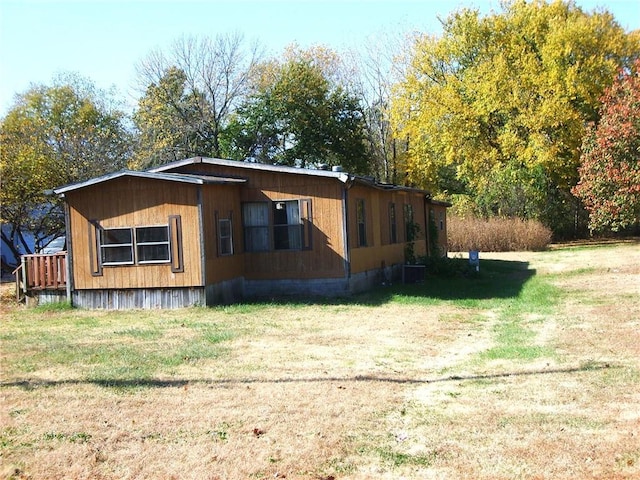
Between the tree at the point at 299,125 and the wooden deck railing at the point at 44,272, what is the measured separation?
19134mm

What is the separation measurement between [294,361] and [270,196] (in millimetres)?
8456

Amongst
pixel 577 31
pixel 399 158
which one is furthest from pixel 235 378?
pixel 399 158

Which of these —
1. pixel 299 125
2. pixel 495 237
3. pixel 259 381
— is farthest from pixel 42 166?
pixel 495 237

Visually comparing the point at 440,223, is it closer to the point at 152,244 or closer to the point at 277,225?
the point at 277,225

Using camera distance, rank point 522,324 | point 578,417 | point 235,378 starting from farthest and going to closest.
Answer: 1. point 522,324
2. point 235,378
3. point 578,417

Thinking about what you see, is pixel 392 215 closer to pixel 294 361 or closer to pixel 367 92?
pixel 294 361

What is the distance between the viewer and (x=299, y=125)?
36.1 metres

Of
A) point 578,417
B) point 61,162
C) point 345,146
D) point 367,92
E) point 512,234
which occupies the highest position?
point 367,92

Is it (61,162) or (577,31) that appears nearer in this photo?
(61,162)

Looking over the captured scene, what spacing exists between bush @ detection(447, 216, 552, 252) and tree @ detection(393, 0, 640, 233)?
9.64ft

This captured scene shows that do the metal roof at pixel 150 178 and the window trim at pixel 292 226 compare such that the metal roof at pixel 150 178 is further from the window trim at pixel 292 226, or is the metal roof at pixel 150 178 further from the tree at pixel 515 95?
the tree at pixel 515 95

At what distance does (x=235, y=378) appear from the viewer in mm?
8359

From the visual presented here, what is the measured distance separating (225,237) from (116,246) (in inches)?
100

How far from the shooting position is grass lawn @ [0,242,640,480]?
5.41 metres
